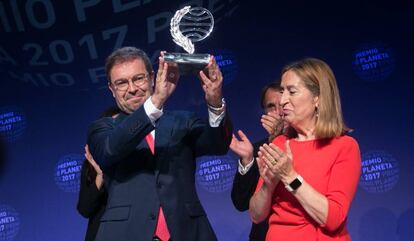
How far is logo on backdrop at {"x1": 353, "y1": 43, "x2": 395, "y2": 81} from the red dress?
2.08 m

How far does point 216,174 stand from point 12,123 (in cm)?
142

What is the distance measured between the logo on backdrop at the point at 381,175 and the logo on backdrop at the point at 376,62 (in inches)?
20.9

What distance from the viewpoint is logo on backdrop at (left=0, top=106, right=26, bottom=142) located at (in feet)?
13.1

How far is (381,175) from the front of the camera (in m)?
3.72

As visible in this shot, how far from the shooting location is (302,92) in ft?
6.22

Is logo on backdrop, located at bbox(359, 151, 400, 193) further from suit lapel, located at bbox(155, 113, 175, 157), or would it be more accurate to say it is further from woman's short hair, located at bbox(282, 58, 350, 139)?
suit lapel, located at bbox(155, 113, 175, 157)

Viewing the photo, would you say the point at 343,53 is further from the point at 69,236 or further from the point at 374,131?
the point at 69,236

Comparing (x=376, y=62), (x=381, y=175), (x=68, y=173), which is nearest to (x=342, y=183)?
(x=381, y=175)

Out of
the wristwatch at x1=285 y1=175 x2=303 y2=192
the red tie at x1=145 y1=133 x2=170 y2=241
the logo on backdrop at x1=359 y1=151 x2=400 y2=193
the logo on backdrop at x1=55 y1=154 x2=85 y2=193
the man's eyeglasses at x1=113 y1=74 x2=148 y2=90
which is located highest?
the man's eyeglasses at x1=113 y1=74 x2=148 y2=90

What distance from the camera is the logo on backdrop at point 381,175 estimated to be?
372 centimetres

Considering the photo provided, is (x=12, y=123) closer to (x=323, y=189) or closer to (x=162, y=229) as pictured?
(x=162, y=229)

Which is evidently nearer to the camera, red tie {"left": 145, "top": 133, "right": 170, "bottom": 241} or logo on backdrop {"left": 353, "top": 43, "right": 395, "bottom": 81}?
red tie {"left": 145, "top": 133, "right": 170, "bottom": 241}

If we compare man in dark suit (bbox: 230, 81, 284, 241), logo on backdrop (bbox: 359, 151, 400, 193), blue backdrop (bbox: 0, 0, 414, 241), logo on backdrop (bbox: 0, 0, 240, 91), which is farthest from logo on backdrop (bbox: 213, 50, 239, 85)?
man in dark suit (bbox: 230, 81, 284, 241)

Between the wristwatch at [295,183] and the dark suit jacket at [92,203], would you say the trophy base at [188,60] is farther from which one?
the dark suit jacket at [92,203]
